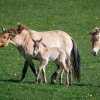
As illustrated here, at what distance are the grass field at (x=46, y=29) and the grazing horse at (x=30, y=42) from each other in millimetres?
Answer: 620

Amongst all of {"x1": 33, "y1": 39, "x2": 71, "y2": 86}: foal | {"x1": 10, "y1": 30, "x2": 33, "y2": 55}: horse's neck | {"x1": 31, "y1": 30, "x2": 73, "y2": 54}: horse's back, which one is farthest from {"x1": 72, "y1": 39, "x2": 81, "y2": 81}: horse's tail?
{"x1": 10, "y1": 30, "x2": 33, "y2": 55}: horse's neck

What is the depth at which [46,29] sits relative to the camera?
1214 inches

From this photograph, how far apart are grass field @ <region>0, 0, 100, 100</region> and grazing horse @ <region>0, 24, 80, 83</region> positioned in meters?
0.62

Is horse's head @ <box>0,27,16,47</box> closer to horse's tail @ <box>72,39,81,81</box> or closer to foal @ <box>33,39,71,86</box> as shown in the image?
foal @ <box>33,39,71,86</box>

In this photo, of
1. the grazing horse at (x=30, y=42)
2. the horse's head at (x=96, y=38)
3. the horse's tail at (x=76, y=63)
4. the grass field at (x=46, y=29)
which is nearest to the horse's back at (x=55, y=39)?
the grazing horse at (x=30, y=42)

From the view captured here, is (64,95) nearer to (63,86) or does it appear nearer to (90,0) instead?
(63,86)

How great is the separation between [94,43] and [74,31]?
1549 centimetres

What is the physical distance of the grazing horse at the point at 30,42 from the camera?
15.4 metres

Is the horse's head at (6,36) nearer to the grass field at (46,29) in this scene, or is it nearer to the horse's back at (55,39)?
the horse's back at (55,39)

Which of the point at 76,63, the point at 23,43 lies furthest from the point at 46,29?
the point at 23,43

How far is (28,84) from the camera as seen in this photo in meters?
14.4

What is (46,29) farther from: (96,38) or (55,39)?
(96,38)

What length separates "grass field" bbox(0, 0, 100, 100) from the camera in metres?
13.0

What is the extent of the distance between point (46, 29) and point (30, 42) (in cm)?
1530
